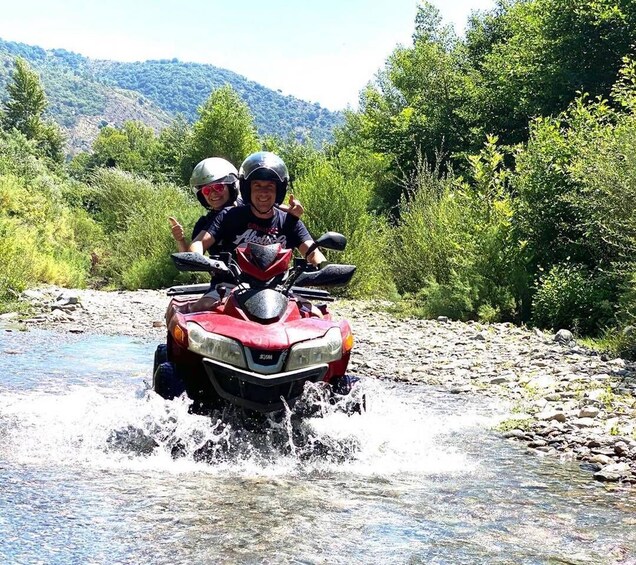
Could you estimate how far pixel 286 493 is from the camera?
4.80 metres

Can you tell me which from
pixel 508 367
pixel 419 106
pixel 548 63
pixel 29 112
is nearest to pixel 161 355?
pixel 508 367

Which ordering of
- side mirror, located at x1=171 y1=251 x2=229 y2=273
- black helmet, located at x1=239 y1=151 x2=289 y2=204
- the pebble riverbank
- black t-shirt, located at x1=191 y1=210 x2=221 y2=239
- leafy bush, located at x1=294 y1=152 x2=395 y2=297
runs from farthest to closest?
leafy bush, located at x1=294 y1=152 x2=395 y2=297 → the pebble riverbank → black t-shirt, located at x1=191 y1=210 x2=221 y2=239 → black helmet, located at x1=239 y1=151 x2=289 y2=204 → side mirror, located at x1=171 y1=251 x2=229 y2=273

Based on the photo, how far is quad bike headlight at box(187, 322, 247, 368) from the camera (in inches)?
198

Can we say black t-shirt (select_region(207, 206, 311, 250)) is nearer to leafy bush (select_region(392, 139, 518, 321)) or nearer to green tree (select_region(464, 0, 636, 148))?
leafy bush (select_region(392, 139, 518, 321))

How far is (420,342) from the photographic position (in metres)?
12.3

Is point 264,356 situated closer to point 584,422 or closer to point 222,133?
point 584,422

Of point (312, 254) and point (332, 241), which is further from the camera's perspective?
point (312, 254)

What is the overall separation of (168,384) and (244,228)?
133 cm

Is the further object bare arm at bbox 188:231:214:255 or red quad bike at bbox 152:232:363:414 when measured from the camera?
bare arm at bbox 188:231:214:255

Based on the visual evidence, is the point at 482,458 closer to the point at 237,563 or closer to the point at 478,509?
the point at 478,509

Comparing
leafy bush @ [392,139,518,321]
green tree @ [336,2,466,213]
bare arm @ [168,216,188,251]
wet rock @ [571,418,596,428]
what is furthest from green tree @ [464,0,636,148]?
bare arm @ [168,216,188,251]

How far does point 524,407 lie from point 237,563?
15.4 feet

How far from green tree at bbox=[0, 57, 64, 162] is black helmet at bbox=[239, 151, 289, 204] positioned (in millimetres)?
65022

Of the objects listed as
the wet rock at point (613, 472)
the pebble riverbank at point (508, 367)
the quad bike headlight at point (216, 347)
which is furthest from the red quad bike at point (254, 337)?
the pebble riverbank at point (508, 367)
